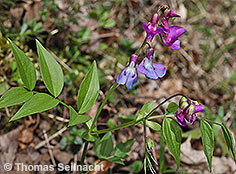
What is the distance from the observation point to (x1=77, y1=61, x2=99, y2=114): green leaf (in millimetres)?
1799

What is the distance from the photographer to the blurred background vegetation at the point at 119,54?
269 centimetres

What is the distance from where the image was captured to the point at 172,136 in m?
1.66

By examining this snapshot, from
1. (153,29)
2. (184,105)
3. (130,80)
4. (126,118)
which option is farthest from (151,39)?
(126,118)

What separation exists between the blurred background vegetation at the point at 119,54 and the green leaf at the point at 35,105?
0.96 meters

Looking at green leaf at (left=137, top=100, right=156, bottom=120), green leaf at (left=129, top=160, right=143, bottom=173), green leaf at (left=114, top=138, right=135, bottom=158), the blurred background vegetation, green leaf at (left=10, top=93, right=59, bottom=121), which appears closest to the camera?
green leaf at (left=10, top=93, right=59, bottom=121)

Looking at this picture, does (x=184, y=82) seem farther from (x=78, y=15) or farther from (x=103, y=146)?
(x=103, y=146)

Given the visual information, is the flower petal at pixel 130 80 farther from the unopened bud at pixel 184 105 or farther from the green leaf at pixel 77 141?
the green leaf at pixel 77 141

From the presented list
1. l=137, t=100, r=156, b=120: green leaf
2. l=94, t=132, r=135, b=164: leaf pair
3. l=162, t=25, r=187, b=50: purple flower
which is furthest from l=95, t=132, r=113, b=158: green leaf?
l=162, t=25, r=187, b=50: purple flower

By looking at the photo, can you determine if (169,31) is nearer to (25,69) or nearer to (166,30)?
(166,30)

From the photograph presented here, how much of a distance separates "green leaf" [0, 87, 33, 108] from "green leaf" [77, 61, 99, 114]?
35 centimetres

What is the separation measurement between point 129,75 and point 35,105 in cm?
63

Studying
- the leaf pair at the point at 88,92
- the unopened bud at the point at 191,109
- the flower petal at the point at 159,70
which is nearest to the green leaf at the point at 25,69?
the leaf pair at the point at 88,92

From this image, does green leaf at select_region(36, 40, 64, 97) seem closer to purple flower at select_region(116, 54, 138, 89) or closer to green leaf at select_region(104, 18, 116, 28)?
purple flower at select_region(116, 54, 138, 89)

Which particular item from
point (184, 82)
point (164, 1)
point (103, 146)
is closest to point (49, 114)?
point (103, 146)
